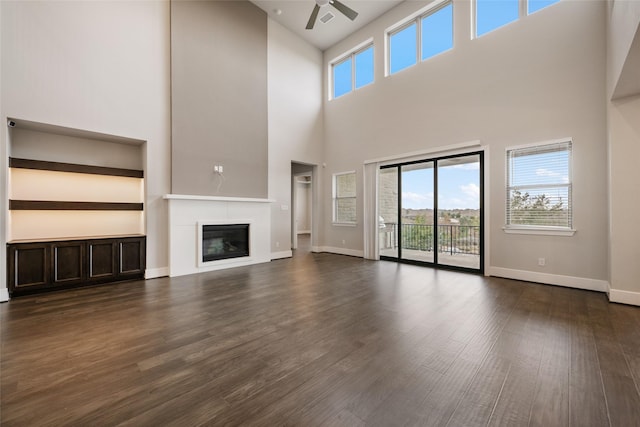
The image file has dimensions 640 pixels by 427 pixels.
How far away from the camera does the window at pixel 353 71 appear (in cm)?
710

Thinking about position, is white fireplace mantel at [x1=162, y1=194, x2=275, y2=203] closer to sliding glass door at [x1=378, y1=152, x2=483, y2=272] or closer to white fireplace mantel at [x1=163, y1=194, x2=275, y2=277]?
white fireplace mantel at [x1=163, y1=194, x2=275, y2=277]

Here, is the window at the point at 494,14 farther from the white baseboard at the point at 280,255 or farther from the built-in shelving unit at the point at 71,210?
the built-in shelving unit at the point at 71,210

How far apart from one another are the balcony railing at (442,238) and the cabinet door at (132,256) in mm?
5322

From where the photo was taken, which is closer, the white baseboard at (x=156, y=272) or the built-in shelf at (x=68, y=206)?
the built-in shelf at (x=68, y=206)

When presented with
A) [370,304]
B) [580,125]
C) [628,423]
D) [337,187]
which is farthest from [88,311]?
[580,125]

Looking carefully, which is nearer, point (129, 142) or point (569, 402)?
point (569, 402)

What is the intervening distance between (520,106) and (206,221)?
6.17 meters

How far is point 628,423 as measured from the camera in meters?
1.45

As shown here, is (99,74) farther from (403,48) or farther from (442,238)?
(442,238)

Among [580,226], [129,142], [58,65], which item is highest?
[58,65]

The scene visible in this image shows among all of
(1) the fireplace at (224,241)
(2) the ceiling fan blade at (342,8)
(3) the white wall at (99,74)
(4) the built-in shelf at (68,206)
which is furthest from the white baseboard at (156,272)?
(2) the ceiling fan blade at (342,8)

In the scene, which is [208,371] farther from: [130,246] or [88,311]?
[130,246]

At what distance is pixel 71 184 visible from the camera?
4.46m

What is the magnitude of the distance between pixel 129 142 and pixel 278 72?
13.1ft
